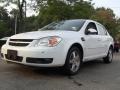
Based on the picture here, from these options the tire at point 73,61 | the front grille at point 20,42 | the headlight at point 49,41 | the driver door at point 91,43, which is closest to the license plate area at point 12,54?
the front grille at point 20,42

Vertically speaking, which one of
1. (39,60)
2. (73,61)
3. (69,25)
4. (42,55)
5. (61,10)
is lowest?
(73,61)

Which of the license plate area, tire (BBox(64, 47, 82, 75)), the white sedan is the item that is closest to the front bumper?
the white sedan

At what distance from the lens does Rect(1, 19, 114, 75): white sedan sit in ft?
19.2

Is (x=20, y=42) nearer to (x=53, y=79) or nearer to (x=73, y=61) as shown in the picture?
(x=53, y=79)

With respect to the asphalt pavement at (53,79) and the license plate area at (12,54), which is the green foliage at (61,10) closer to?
the asphalt pavement at (53,79)

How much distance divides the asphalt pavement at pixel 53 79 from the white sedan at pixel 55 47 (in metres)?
0.34

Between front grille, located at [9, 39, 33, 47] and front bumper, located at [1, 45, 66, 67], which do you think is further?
front grille, located at [9, 39, 33, 47]

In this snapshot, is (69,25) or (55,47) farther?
(69,25)

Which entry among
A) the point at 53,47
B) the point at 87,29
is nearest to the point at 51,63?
the point at 53,47

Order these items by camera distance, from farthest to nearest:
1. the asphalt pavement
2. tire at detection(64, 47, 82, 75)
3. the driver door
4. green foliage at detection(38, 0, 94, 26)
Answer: green foliage at detection(38, 0, 94, 26), the driver door, tire at detection(64, 47, 82, 75), the asphalt pavement

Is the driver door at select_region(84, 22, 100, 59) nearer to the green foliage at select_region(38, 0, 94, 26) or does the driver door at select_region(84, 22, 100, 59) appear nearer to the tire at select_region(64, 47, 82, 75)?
the tire at select_region(64, 47, 82, 75)

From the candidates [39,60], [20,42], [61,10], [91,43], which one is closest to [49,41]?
[39,60]

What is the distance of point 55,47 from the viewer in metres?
5.89

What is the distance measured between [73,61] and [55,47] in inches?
33.2
